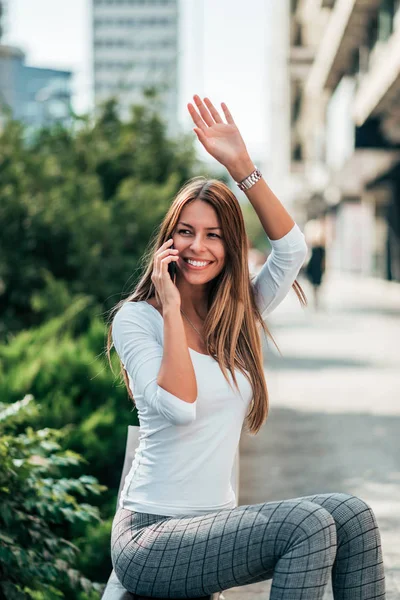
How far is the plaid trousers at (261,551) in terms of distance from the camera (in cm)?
257

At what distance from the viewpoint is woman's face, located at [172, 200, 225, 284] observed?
10.1 ft

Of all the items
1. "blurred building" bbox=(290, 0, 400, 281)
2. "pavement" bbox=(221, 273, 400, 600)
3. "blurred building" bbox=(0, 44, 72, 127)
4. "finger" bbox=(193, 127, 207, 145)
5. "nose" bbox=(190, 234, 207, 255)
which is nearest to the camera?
"nose" bbox=(190, 234, 207, 255)

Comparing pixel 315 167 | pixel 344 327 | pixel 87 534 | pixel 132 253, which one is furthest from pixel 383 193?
pixel 87 534

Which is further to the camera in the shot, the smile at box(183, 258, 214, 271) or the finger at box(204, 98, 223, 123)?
the finger at box(204, 98, 223, 123)

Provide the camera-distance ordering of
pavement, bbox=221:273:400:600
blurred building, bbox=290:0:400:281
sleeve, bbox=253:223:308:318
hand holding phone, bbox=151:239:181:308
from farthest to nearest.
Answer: blurred building, bbox=290:0:400:281 < pavement, bbox=221:273:400:600 < sleeve, bbox=253:223:308:318 < hand holding phone, bbox=151:239:181:308

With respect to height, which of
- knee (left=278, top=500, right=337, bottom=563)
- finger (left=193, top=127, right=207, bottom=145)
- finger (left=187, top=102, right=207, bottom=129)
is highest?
finger (left=187, top=102, right=207, bottom=129)

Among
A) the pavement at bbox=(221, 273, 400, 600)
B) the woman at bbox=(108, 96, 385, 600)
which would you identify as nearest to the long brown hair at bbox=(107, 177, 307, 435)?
the woman at bbox=(108, 96, 385, 600)

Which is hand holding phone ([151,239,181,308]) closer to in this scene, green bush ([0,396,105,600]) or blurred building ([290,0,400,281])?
green bush ([0,396,105,600])

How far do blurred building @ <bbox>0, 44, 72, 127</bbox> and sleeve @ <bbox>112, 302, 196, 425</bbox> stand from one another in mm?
14279

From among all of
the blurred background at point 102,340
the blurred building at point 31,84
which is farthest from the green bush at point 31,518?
the blurred building at point 31,84

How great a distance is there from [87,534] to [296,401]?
16.5 feet

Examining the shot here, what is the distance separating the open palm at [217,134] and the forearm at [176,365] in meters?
0.69

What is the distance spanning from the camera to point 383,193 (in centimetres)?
3862

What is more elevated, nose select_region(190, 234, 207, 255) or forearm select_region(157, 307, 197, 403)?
nose select_region(190, 234, 207, 255)
